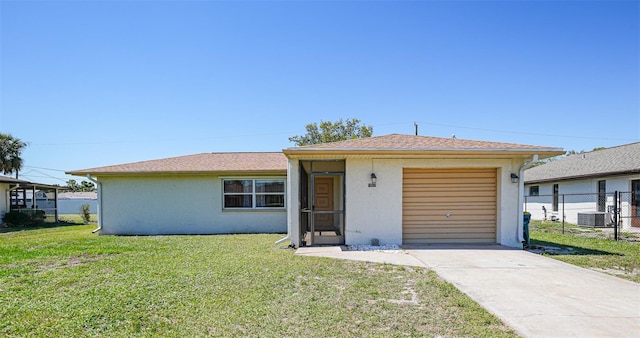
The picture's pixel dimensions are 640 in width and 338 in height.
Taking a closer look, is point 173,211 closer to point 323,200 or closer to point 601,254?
point 323,200

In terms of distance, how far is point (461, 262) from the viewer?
717cm

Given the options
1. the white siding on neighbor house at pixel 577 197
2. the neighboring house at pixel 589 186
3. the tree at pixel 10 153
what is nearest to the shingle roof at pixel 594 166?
the neighboring house at pixel 589 186

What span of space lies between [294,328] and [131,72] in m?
13.5

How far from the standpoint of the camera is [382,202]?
9438mm

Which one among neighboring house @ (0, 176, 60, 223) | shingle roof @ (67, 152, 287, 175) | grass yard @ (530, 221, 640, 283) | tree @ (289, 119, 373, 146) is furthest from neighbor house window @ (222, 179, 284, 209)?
tree @ (289, 119, 373, 146)

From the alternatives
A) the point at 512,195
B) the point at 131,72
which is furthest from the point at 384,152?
the point at 131,72

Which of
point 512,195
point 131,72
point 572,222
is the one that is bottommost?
point 572,222

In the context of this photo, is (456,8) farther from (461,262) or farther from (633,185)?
(633,185)

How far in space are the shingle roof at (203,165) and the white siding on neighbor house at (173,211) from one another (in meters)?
0.45

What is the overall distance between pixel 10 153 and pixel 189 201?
21.7 metres

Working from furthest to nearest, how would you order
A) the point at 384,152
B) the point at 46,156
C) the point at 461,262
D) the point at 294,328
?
1. the point at 46,156
2. the point at 384,152
3. the point at 461,262
4. the point at 294,328

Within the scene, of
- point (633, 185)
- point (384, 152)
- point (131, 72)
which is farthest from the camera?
point (633, 185)

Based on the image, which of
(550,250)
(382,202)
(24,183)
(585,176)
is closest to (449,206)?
(382,202)

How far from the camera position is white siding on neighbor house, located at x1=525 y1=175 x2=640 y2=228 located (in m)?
14.9
